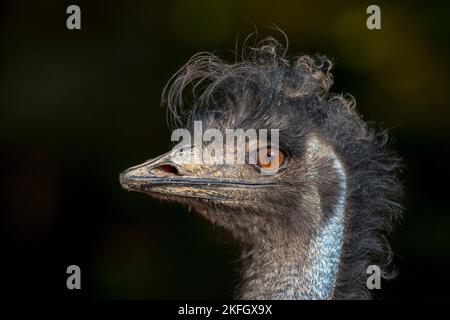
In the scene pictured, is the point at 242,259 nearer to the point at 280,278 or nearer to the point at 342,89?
the point at 280,278

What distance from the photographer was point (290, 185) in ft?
10.6

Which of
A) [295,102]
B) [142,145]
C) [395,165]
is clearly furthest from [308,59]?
[142,145]

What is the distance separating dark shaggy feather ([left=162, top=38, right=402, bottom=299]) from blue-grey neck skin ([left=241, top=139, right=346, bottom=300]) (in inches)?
1.9

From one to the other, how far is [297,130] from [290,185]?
20 cm

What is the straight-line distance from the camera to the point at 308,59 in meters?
3.55

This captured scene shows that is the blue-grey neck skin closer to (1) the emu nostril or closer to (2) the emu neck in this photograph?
(2) the emu neck

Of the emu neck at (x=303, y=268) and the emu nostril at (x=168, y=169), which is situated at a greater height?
the emu nostril at (x=168, y=169)

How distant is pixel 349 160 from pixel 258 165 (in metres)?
0.40

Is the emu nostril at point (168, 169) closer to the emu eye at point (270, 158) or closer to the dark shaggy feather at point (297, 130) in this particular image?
the dark shaggy feather at point (297, 130)

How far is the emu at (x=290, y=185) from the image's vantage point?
3.16 meters

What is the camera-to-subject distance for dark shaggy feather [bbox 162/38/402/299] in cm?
325

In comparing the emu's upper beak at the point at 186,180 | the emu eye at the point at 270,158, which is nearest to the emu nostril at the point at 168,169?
the emu's upper beak at the point at 186,180

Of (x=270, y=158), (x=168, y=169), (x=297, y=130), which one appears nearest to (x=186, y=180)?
(x=168, y=169)

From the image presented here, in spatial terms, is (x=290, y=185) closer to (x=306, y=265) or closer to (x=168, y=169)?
(x=306, y=265)
